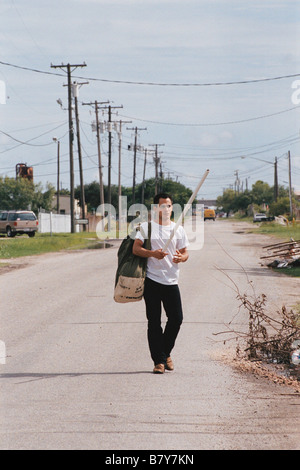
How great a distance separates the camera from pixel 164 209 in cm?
760

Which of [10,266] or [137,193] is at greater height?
[137,193]

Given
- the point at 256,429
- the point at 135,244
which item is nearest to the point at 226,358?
the point at 135,244

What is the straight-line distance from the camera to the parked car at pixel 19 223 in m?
47.7

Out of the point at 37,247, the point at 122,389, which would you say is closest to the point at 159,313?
the point at 122,389

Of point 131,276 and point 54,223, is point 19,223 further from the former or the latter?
point 131,276

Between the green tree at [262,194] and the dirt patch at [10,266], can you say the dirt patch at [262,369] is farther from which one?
the green tree at [262,194]

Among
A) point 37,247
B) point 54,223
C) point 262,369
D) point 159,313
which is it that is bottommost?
point 262,369

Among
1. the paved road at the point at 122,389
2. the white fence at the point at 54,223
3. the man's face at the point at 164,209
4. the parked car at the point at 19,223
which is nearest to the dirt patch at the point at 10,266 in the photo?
the paved road at the point at 122,389

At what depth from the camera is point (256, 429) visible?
19.2 feet

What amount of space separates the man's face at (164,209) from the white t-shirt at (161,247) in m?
0.12

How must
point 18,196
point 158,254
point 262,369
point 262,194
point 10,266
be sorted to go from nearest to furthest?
1. point 158,254
2. point 262,369
3. point 10,266
4. point 18,196
5. point 262,194

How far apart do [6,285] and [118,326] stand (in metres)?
7.23

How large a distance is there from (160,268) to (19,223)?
40.9m

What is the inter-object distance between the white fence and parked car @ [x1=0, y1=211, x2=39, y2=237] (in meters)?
9.70
